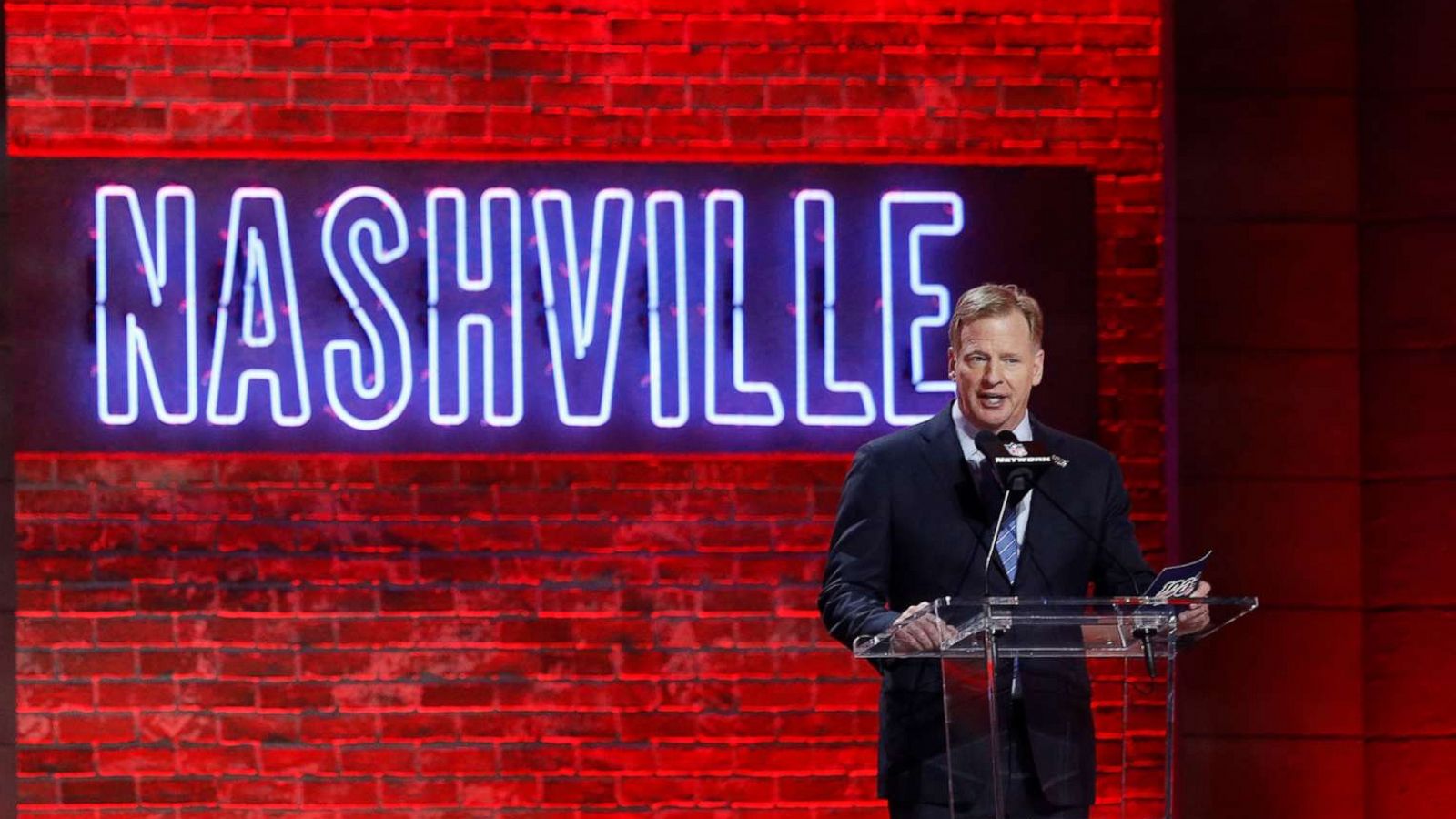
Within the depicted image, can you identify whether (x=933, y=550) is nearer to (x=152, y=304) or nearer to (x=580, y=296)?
(x=580, y=296)

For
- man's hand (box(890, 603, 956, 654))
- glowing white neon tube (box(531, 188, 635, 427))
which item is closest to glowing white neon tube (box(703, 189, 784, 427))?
glowing white neon tube (box(531, 188, 635, 427))

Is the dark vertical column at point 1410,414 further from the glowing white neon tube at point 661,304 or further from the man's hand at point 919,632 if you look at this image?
the man's hand at point 919,632

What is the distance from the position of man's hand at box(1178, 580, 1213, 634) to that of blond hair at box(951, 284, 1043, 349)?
2.00 ft

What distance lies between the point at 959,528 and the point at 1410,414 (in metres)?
2.19

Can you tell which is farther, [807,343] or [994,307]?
[807,343]

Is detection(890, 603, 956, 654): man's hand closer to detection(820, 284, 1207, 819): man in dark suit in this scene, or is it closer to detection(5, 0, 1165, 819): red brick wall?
detection(820, 284, 1207, 819): man in dark suit

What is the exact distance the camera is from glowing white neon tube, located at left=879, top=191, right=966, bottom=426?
485 cm

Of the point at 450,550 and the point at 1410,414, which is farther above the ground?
the point at 1410,414

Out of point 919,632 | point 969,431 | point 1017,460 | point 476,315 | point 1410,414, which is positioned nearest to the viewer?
point 919,632

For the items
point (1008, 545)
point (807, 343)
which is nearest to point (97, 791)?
point (807, 343)

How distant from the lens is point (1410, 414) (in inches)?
186

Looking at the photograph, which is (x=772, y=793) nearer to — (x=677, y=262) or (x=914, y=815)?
(x=677, y=262)

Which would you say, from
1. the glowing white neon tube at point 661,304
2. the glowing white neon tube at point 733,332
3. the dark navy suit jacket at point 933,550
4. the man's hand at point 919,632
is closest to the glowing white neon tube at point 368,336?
the glowing white neon tube at point 661,304

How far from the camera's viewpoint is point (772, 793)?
4.93m
